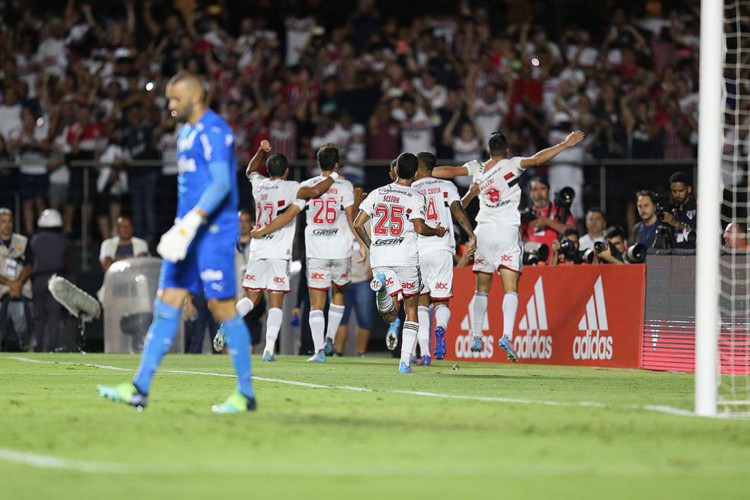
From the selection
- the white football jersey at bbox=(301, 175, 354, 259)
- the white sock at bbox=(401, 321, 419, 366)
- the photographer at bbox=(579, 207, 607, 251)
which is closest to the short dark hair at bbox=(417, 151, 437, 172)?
the white football jersey at bbox=(301, 175, 354, 259)

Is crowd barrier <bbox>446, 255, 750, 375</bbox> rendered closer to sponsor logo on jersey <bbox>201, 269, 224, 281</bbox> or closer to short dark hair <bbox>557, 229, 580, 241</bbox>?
short dark hair <bbox>557, 229, 580, 241</bbox>

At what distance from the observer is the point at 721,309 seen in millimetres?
15273

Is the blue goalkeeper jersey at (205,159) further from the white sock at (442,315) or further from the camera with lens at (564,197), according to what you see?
the camera with lens at (564,197)

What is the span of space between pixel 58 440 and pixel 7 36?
2007cm

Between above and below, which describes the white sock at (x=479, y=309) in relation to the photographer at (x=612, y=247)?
below

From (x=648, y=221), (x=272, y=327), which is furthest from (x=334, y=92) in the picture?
(x=648, y=221)

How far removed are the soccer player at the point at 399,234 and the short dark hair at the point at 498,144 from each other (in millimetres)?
1803

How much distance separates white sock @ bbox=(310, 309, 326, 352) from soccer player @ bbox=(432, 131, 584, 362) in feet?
6.37

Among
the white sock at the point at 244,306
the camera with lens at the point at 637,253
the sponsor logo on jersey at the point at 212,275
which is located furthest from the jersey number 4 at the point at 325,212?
the sponsor logo on jersey at the point at 212,275

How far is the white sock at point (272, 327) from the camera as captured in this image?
58.8 ft

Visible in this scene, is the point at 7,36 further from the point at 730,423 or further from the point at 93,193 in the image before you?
the point at 730,423

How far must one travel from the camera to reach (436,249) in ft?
56.0

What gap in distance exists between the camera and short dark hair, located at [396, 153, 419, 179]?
50.4ft

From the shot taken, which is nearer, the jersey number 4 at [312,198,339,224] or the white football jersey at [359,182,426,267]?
the white football jersey at [359,182,426,267]
